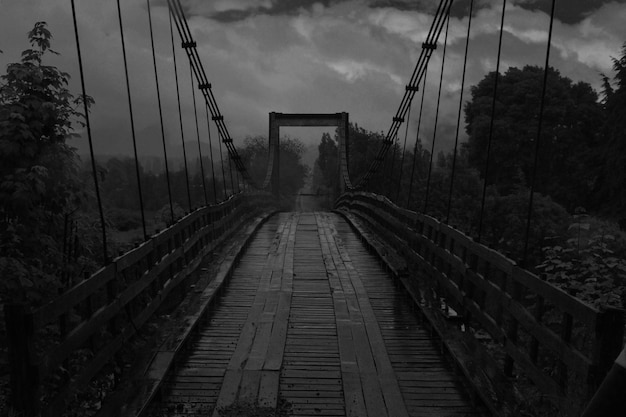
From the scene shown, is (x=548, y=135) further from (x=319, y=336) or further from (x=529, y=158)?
(x=319, y=336)

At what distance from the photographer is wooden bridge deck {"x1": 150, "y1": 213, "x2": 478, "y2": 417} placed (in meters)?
4.06

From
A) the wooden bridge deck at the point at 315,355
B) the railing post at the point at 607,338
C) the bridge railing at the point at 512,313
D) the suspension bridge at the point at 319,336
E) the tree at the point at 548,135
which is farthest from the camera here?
the tree at the point at 548,135

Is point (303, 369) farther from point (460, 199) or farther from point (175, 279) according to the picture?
point (460, 199)

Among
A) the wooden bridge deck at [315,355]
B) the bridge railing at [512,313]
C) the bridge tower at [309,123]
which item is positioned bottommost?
the wooden bridge deck at [315,355]

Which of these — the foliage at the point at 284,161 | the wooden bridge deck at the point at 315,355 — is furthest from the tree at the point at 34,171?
the foliage at the point at 284,161

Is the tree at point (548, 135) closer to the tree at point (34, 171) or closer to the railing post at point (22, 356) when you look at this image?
the tree at point (34, 171)

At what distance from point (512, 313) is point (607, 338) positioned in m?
1.29

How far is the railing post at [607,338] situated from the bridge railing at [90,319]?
2915 mm

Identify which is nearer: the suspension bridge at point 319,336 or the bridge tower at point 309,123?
the suspension bridge at point 319,336

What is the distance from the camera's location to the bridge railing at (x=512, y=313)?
2.86 meters

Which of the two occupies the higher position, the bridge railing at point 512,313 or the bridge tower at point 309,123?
the bridge tower at point 309,123

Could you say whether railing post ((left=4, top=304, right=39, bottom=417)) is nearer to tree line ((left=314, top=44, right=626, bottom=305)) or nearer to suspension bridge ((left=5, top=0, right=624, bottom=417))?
suspension bridge ((left=5, top=0, right=624, bottom=417))

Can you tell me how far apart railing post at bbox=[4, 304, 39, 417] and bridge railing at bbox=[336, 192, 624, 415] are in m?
2.90

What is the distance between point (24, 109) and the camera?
5172mm
